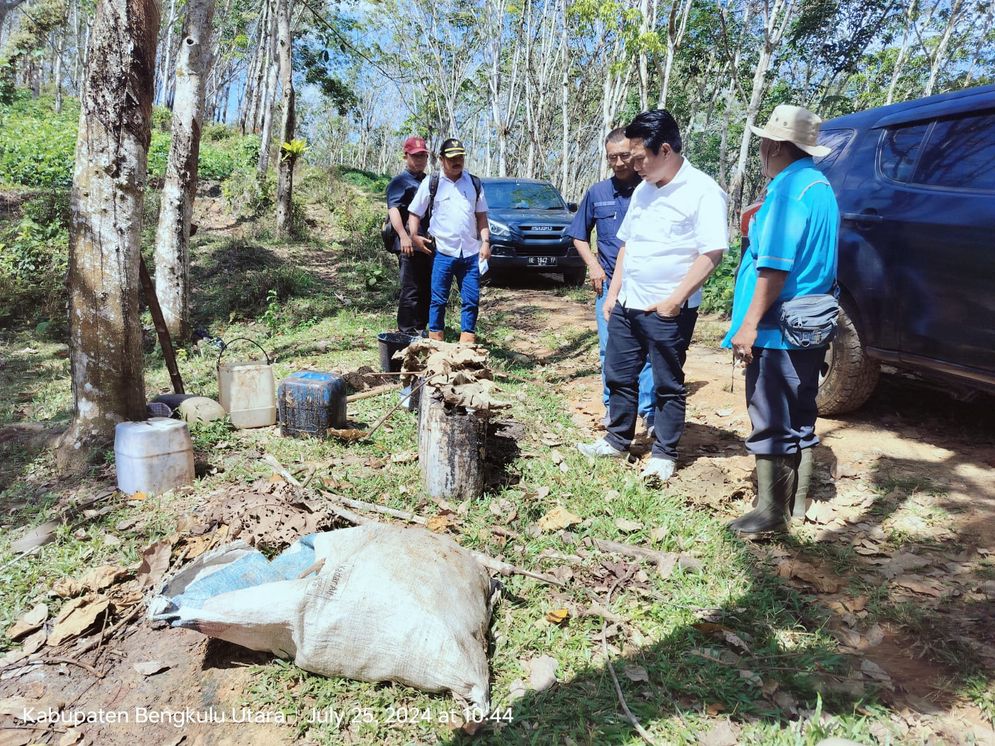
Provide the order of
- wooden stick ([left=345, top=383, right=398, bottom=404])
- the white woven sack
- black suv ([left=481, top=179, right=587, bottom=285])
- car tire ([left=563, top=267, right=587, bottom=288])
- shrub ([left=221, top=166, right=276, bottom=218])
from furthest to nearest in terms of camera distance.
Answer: shrub ([left=221, top=166, right=276, bottom=218]) < car tire ([left=563, top=267, right=587, bottom=288]) < black suv ([left=481, top=179, right=587, bottom=285]) < wooden stick ([left=345, top=383, right=398, bottom=404]) < the white woven sack

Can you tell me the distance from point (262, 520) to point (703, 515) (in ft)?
7.47

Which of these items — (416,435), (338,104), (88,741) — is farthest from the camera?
(338,104)

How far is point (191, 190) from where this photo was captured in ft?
22.2

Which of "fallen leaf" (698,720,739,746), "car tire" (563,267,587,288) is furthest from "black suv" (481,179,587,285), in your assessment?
"fallen leaf" (698,720,739,746)

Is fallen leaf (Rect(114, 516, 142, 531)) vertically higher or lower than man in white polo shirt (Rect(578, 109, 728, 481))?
lower

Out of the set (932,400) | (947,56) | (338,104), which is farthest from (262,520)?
(947,56)

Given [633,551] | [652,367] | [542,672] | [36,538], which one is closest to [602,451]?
[652,367]

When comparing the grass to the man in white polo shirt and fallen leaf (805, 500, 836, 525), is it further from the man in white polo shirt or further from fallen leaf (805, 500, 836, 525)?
the man in white polo shirt

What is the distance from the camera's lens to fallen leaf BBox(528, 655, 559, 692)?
2.33 meters

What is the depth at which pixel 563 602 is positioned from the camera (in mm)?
2773

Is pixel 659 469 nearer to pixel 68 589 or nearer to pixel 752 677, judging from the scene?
pixel 752 677

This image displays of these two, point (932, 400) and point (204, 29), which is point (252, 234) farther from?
point (932, 400)

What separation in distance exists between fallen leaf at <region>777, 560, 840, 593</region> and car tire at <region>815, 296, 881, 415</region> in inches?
63.7

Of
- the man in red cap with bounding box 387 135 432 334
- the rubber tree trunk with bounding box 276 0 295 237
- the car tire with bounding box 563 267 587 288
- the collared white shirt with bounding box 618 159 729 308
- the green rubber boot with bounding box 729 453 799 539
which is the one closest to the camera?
the green rubber boot with bounding box 729 453 799 539
